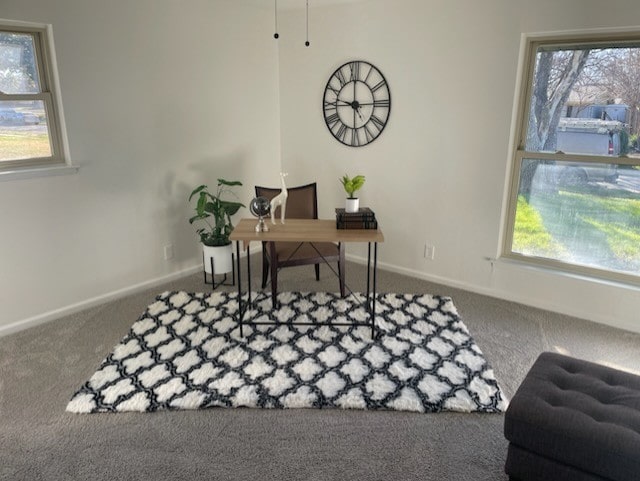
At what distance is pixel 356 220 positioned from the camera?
3.17 m

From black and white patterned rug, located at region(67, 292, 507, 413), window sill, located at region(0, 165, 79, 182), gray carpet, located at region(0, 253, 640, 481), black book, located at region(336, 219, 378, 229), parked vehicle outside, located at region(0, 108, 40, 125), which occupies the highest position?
parked vehicle outside, located at region(0, 108, 40, 125)

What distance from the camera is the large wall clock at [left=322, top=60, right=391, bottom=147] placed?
416cm

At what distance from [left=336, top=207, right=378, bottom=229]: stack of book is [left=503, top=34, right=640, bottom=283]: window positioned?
132 centimetres

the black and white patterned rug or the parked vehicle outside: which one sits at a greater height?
the parked vehicle outside

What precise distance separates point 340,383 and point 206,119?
2.70 meters

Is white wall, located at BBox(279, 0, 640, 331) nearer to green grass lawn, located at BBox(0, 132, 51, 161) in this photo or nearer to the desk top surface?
the desk top surface

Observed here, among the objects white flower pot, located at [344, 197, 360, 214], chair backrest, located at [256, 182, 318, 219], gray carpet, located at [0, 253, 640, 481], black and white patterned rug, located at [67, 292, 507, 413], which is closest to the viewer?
gray carpet, located at [0, 253, 640, 481]

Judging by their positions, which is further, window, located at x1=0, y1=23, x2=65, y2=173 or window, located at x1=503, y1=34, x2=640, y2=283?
window, located at x1=503, y1=34, x2=640, y2=283

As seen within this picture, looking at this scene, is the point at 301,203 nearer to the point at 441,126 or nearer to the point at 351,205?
Answer: the point at 351,205

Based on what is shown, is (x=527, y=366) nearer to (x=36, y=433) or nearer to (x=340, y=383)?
(x=340, y=383)

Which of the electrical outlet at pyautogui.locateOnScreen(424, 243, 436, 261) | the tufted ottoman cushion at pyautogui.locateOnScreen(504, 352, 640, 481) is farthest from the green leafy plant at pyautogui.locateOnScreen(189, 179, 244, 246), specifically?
the tufted ottoman cushion at pyautogui.locateOnScreen(504, 352, 640, 481)

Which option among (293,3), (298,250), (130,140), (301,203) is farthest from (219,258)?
(293,3)

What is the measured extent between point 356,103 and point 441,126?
86 centimetres

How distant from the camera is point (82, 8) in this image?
3223 millimetres
